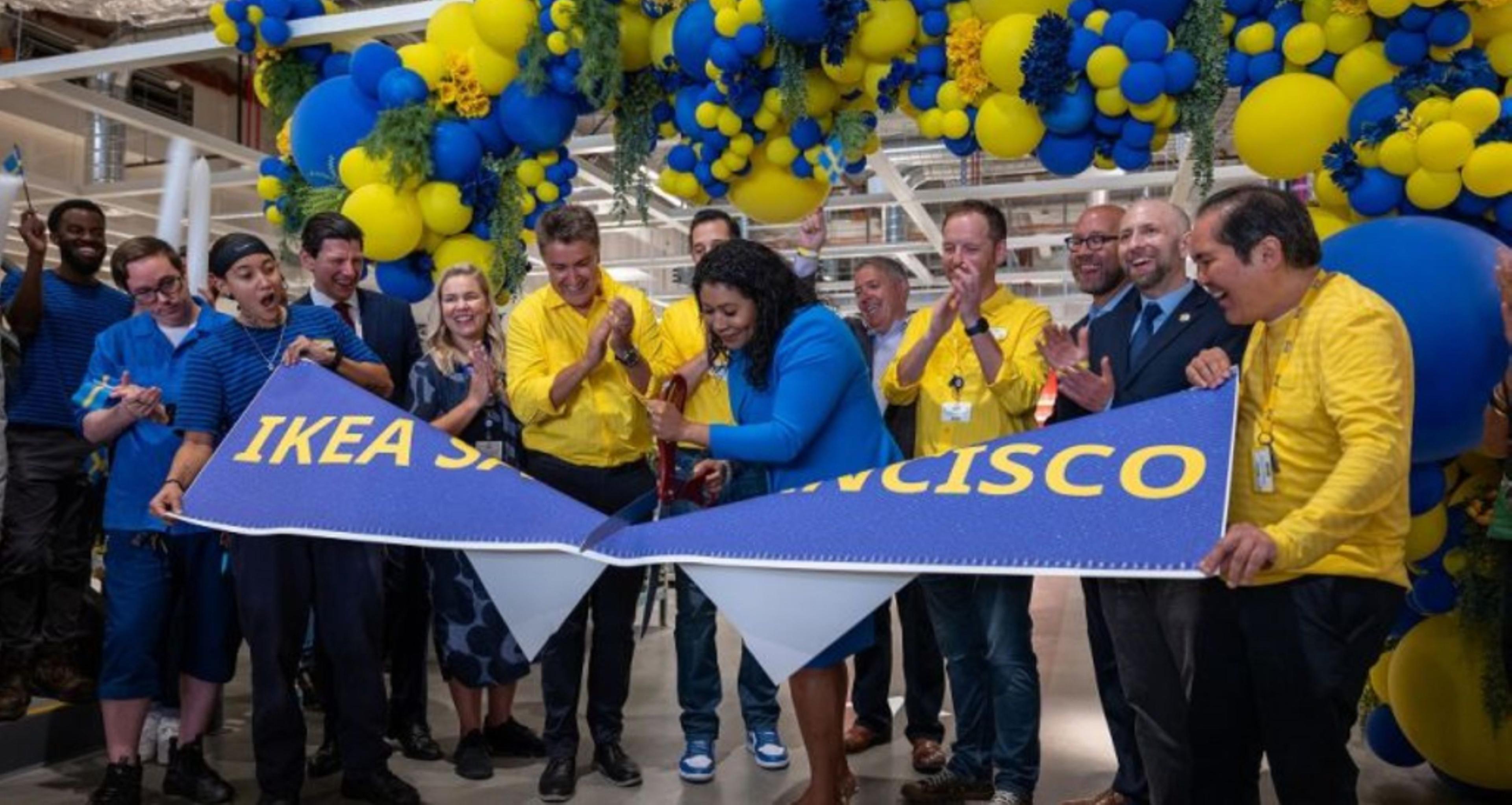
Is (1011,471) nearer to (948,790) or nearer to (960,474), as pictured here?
(960,474)

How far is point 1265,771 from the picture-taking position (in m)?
3.69

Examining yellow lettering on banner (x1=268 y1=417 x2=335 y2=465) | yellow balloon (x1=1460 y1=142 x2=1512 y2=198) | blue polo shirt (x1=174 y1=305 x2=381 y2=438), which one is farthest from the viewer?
blue polo shirt (x1=174 y1=305 x2=381 y2=438)

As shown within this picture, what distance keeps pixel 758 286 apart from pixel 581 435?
31.9 inches

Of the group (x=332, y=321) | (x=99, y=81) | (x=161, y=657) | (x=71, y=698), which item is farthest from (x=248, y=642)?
(x=99, y=81)

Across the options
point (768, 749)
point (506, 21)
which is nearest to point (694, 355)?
point (768, 749)

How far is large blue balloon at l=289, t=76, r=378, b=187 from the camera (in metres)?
4.12

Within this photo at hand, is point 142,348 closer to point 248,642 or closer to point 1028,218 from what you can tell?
point 248,642

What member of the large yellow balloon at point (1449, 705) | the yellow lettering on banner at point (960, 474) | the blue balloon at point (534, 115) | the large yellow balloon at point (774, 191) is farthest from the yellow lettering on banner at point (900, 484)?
the blue balloon at point (534, 115)

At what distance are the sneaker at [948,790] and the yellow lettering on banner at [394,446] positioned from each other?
5.13 feet

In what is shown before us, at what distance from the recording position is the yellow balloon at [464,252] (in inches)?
160

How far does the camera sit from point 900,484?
89.0 inches

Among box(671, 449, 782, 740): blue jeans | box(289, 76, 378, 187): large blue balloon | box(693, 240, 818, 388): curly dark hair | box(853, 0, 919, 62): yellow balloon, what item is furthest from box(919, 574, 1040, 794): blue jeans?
box(289, 76, 378, 187): large blue balloon

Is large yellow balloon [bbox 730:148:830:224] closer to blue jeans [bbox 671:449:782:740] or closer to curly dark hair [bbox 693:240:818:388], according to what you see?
blue jeans [bbox 671:449:782:740]

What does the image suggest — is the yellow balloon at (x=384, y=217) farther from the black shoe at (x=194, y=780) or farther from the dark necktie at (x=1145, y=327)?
the dark necktie at (x=1145, y=327)
